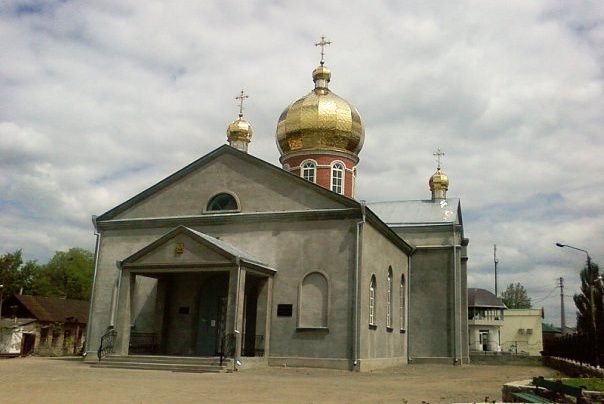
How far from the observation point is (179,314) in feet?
69.0

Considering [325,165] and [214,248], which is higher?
[325,165]

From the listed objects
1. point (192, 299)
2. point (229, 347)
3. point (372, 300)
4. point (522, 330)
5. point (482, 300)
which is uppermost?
A: point (482, 300)

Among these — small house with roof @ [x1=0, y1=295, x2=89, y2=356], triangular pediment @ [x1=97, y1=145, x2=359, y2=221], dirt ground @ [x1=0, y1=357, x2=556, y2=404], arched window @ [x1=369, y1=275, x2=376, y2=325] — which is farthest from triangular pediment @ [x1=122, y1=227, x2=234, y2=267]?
small house with roof @ [x1=0, y1=295, x2=89, y2=356]

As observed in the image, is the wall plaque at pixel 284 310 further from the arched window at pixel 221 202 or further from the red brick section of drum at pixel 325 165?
the red brick section of drum at pixel 325 165

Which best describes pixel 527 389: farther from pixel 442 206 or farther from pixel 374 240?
pixel 442 206

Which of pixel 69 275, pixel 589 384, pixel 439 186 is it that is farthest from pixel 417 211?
pixel 69 275

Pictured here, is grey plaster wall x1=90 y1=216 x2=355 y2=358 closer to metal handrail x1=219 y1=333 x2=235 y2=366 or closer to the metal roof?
the metal roof

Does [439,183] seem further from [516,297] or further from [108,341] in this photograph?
[516,297]

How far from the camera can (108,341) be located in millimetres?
20156

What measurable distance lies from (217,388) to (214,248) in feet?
22.0

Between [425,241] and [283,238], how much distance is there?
1003cm

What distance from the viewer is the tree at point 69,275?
51713mm

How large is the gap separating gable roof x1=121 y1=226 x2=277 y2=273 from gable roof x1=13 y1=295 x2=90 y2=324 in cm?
1373

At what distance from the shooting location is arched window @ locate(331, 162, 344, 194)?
25.7m
